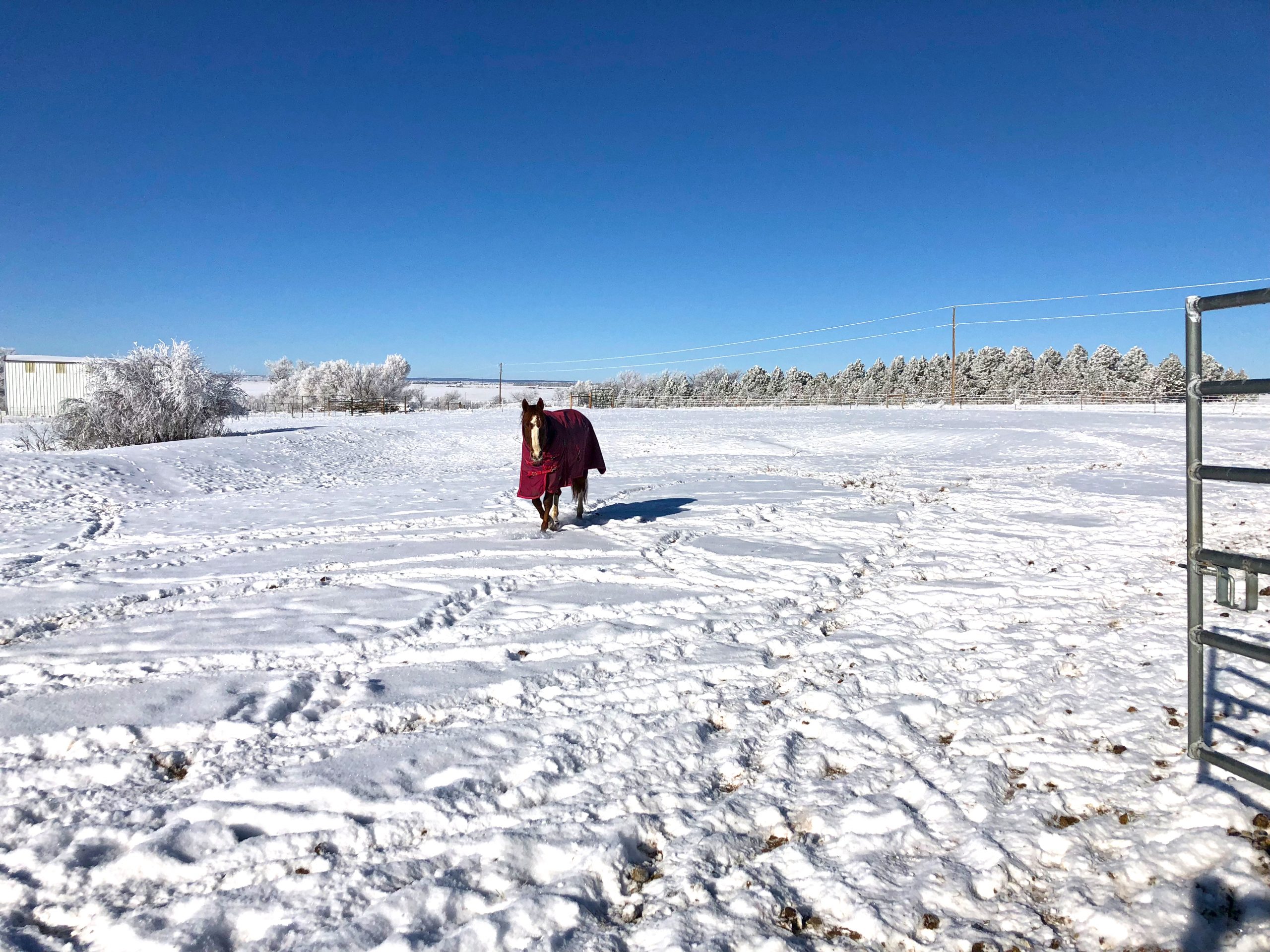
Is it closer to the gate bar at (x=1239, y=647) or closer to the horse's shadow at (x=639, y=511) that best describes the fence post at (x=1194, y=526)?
the gate bar at (x=1239, y=647)

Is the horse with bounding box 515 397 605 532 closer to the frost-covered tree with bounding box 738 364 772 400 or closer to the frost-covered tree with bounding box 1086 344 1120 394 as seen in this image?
the frost-covered tree with bounding box 1086 344 1120 394

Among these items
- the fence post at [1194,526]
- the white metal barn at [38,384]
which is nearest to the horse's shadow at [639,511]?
the fence post at [1194,526]

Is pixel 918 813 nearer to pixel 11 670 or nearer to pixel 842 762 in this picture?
pixel 842 762

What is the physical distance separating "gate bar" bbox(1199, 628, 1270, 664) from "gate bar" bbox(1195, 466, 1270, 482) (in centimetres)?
51

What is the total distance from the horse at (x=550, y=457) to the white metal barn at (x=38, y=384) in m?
38.6

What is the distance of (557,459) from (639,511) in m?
1.96

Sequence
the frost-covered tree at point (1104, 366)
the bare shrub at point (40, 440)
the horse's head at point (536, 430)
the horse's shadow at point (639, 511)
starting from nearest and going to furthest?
the horse's head at point (536, 430)
the horse's shadow at point (639, 511)
the bare shrub at point (40, 440)
the frost-covered tree at point (1104, 366)

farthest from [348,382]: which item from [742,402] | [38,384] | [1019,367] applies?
[1019,367]

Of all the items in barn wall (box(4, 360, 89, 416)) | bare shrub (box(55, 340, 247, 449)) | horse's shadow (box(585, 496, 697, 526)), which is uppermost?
barn wall (box(4, 360, 89, 416))

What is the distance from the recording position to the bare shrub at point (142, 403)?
18047 mm

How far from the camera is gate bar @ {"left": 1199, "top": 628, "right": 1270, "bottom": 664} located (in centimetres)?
207

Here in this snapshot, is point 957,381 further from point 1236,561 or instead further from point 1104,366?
point 1236,561

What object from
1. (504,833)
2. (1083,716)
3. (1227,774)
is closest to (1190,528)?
(1227,774)

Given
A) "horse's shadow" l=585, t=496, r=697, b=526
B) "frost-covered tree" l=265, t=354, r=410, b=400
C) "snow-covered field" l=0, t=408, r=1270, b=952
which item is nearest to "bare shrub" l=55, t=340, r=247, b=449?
"snow-covered field" l=0, t=408, r=1270, b=952
